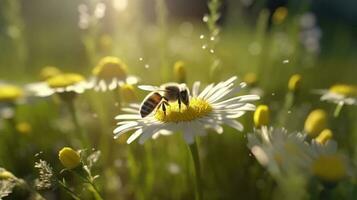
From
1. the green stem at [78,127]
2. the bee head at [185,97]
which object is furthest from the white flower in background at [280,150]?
the green stem at [78,127]

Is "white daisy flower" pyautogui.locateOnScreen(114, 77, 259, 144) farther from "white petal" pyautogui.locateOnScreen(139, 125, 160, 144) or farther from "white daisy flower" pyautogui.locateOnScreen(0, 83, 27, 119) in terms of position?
"white daisy flower" pyautogui.locateOnScreen(0, 83, 27, 119)

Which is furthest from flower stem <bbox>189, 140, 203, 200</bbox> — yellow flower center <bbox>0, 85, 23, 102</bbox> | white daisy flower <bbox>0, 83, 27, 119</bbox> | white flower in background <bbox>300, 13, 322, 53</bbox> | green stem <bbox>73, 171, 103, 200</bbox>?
white flower in background <bbox>300, 13, 322, 53</bbox>

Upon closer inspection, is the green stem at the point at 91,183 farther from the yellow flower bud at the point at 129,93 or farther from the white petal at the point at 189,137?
the yellow flower bud at the point at 129,93

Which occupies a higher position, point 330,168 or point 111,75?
point 111,75

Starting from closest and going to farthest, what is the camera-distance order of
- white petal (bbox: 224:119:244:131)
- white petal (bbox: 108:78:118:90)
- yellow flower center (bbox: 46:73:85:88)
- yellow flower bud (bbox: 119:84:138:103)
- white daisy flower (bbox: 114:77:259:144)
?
1. white petal (bbox: 224:119:244:131)
2. white daisy flower (bbox: 114:77:259:144)
3. yellow flower bud (bbox: 119:84:138:103)
4. white petal (bbox: 108:78:118:90)
5. yellow flower center (bbox: 46:73:85:88)

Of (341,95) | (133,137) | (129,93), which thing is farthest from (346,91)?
(133,137)

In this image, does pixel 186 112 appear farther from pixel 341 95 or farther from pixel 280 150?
pixel 341 95

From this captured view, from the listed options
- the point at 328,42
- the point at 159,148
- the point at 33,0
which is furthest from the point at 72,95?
the point at 33,0
